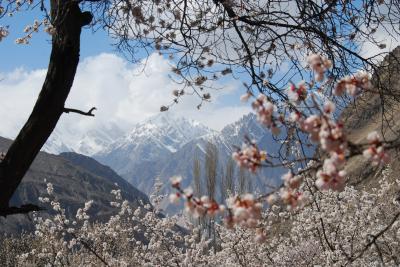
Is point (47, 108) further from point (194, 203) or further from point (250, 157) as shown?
point (250, 157)

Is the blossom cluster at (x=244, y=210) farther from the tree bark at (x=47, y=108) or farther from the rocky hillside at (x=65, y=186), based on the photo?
the rocky hillside at (x=65, y=186)

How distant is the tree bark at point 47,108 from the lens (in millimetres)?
3658

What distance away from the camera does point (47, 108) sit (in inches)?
147

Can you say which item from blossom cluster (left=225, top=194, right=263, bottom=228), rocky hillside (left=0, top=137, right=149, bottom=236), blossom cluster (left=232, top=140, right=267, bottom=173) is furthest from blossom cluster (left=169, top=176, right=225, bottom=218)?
rocky hillside (left=0, top=137, right=149, bottom=236)

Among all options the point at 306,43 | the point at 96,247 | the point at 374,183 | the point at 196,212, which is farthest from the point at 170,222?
the point at 374,183

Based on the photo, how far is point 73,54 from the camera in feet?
12.7

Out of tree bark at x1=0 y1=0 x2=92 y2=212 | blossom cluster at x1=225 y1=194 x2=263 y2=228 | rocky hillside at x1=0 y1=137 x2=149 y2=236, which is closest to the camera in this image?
blossom cluster at x1=225 y1=194 x2=263 y2=228

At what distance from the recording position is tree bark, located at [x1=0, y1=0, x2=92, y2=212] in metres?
3.66

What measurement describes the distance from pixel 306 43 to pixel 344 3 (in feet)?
2.01

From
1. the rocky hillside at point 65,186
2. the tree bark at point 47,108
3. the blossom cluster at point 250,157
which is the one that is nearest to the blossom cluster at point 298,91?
the blossom cluster at point 250,157

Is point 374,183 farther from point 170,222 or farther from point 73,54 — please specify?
point 73,54

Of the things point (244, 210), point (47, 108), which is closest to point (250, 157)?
point (244, 210)

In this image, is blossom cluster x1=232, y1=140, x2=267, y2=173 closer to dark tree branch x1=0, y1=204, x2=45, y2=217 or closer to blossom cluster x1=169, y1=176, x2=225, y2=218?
blossom cluster x1=169, y1=176, x2=225, y2=218

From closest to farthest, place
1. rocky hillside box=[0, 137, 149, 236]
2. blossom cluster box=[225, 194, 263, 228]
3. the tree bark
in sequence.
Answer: blossom cluster box=[225, 194, 263, 228] < the tree bark < rocky hillside box=[0, 137, 149, 236]
